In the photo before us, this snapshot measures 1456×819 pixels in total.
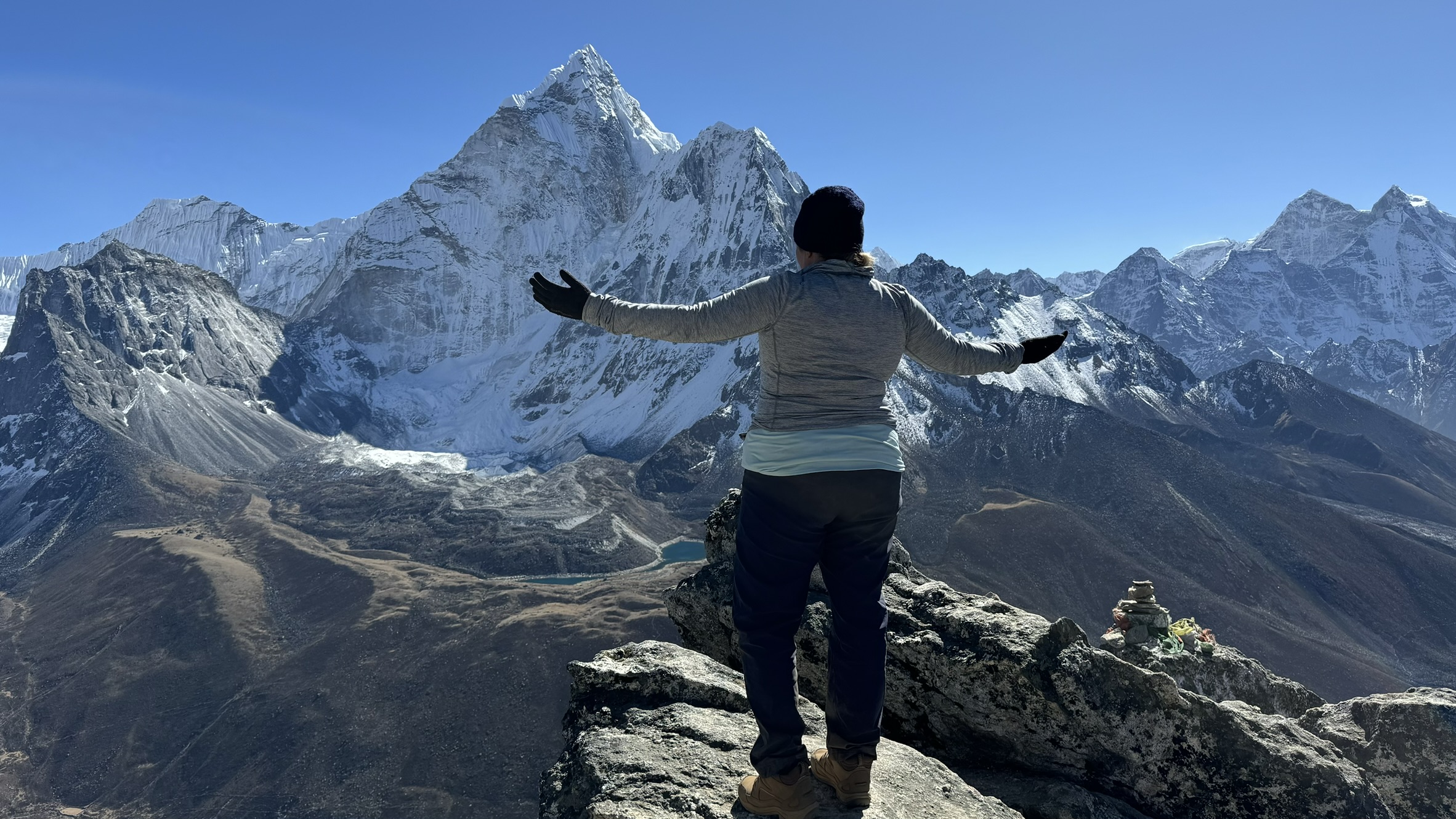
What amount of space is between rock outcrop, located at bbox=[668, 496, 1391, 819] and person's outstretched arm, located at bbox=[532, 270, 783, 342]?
363 centimetres

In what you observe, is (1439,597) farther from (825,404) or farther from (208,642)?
(208,642)

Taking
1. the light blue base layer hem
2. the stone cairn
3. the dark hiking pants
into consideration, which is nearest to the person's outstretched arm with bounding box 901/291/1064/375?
the light blue base layer hem

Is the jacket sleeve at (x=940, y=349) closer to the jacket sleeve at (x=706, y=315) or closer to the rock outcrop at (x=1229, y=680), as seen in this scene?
the jacket sleeve at (x=706, y=315)

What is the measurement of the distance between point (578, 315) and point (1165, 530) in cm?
12708

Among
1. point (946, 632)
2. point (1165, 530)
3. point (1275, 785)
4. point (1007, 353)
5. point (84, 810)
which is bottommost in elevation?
point (84, 810)

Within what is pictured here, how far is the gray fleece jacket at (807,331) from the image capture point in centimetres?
460

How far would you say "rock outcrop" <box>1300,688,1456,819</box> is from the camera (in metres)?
6.60

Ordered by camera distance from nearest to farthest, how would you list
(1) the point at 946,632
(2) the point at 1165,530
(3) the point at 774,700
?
(3) the point at 774,700, (1) the point at 946,632, (2) the point at 1165,530

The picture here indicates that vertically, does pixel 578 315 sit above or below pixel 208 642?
above

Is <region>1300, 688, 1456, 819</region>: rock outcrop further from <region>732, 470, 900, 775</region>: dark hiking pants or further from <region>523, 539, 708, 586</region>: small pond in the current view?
<region>523, 539, 708, 586</region>: small pond

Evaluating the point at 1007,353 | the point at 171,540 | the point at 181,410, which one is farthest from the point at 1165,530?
the point at 181,410

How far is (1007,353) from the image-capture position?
5371 mm

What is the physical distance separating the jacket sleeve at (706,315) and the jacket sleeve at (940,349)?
3.02 ft

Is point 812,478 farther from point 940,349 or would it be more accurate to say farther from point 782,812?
point 782,812
